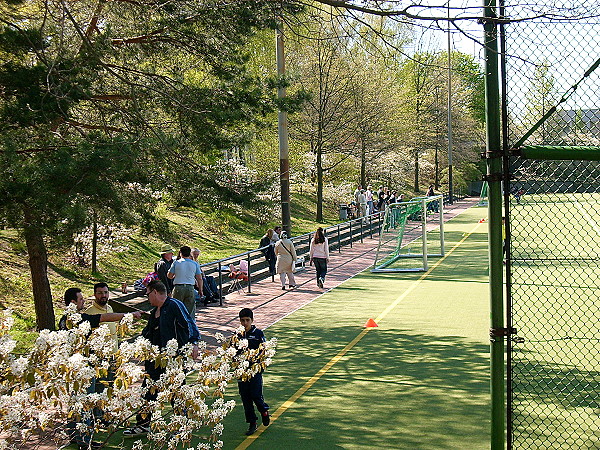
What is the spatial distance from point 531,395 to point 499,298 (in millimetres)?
5088

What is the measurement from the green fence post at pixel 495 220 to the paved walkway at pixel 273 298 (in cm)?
855

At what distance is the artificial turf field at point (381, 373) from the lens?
8.70m

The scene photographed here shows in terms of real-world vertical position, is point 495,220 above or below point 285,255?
above

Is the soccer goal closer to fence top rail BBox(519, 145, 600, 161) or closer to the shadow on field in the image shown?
the shadow on field

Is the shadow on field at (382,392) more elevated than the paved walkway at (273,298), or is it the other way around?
the paved walkway at (273,298)

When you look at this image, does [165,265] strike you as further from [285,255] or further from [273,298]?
[285,255]

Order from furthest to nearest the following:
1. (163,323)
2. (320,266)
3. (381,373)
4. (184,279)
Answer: (320,266) → (184,279) → (381,373) → (163,323)

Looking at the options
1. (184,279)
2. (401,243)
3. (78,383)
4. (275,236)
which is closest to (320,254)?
(275,236)

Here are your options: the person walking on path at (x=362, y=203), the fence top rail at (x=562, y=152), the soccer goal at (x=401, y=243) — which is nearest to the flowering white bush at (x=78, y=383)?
the fence top rail at (x=562, y=152)

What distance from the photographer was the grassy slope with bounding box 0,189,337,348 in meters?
16.5

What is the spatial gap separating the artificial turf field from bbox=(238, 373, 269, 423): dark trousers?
0.28m

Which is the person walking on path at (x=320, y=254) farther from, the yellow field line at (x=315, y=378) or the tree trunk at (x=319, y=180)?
the tree trunk at (x=319, y=180)

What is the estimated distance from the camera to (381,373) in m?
11.6

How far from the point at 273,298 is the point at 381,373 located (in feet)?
25.4
